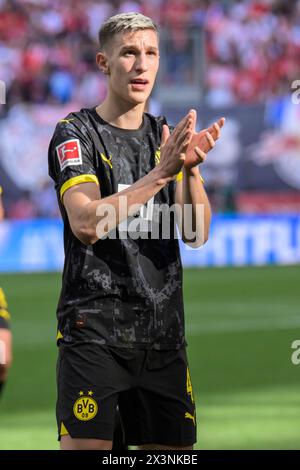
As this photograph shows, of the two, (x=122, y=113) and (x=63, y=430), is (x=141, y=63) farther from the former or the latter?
(x=63, y=430)

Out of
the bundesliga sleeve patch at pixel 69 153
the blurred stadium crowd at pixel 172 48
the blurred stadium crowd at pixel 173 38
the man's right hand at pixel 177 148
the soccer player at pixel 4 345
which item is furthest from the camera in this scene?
the blurred stadium crowd at pixel 173 38

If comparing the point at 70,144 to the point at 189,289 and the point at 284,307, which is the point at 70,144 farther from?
the point at 189,289

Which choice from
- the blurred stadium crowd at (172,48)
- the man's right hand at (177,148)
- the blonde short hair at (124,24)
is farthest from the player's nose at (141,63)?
the blurred stadium crowd at (172,48)

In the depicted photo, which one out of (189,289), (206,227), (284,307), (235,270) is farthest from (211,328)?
(206,227)

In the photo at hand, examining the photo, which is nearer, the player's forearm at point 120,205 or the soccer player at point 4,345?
the soccer player at point 4,345

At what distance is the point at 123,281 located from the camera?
4.04 m

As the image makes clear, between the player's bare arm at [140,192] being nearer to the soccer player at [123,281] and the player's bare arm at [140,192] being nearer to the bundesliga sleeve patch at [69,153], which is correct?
the soccer player at [123,281]

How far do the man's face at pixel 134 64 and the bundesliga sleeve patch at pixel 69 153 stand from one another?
27 cm

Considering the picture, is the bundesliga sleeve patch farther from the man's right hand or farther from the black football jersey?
the man's right hand

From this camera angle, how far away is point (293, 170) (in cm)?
2197

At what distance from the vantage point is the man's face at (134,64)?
4082mm

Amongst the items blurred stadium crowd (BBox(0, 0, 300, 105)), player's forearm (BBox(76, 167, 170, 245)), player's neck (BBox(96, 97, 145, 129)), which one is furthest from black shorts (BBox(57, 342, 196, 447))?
blurred stadium crowd (BBox(0, 0, 300, 105))
